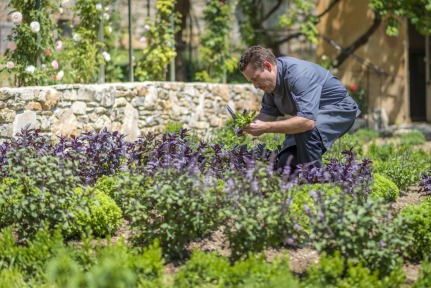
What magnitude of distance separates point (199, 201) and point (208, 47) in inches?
318

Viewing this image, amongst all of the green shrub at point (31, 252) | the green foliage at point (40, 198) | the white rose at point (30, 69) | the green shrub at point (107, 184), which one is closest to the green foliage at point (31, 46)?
the white rose at point (30, 69)

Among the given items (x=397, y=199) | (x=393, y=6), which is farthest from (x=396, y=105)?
(x=397, y=199)

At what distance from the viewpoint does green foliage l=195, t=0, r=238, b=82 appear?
41.4 ft

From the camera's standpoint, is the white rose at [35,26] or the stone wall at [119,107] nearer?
the stone wall at [119,107]

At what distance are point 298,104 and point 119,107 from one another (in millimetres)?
3866

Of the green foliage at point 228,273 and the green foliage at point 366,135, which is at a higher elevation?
the green foliage at point 228,273

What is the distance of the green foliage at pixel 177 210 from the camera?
486 cm

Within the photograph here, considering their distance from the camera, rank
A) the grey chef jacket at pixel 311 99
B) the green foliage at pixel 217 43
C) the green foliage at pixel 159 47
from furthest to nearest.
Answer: the green foliage at pixel 217 43, the green foliage at pixel 159 47, the grey chef jacket at pixel 311 99

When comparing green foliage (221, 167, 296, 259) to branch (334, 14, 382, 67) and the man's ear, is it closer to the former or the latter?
the man's ear

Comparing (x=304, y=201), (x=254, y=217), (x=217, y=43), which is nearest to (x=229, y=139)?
(x=304, y=201)

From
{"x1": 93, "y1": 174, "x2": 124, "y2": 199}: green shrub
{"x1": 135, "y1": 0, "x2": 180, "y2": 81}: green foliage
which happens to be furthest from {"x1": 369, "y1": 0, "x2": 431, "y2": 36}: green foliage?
{"x1": 93, "y1": 174, "x2": 124, "y2": 199}: green shrub

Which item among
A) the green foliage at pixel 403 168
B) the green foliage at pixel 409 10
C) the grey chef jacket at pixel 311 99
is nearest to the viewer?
the grey chef jacket at pixel 311 99

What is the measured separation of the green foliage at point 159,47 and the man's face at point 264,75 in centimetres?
527

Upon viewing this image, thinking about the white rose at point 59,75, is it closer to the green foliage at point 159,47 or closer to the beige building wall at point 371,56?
the green foliage at point 159,47
